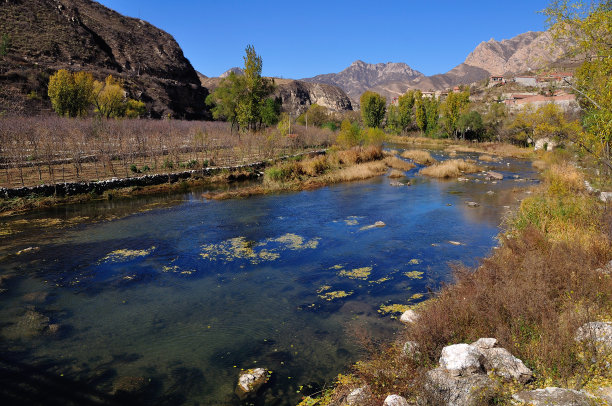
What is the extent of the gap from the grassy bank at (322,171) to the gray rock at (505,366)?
20.1 metres

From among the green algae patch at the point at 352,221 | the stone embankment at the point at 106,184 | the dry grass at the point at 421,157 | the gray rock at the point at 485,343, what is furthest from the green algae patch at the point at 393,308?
the dry grass at the point at 421,157

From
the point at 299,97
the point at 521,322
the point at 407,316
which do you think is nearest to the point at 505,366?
the point at 521,322

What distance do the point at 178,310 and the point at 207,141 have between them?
98.3 feet

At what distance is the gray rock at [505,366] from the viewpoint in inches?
193

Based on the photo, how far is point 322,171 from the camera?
32781mm

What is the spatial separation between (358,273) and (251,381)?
5.68 metres

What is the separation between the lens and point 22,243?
14414mm

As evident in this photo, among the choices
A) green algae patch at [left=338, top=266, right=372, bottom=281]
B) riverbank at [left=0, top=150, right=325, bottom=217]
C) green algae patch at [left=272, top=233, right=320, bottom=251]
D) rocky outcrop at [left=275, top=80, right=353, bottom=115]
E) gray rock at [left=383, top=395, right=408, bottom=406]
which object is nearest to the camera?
gray rock at [left=383, top=395, right=408, bottom=406]

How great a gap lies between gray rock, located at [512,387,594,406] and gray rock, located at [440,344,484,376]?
60cm

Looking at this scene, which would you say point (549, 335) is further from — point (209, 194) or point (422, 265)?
A: point (209, 194)

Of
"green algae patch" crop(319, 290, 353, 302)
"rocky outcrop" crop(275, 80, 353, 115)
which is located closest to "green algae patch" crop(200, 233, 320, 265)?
"green algae patch" crop(319, 290, 353, 302)

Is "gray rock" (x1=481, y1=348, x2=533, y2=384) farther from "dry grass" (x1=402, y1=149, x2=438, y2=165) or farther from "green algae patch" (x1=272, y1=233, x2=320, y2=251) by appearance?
"dry grass" (x1=402, y1=149, x2=438, y2=165)

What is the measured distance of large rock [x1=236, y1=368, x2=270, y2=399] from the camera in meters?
6.38

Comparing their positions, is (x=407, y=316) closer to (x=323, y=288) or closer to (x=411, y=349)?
(x=411, y=349)
